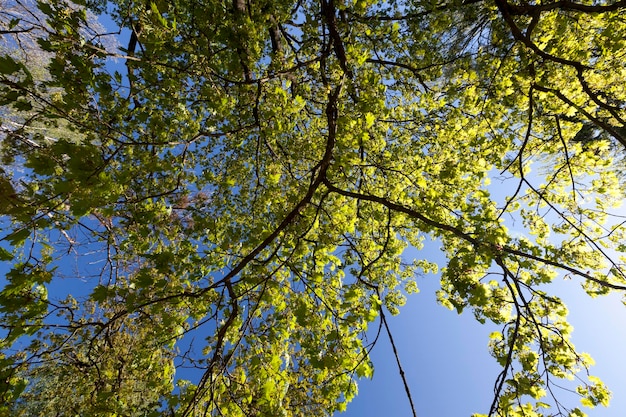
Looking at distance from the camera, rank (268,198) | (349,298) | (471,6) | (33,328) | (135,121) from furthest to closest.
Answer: (268,198)
(471,6)
(135,121)
(349,298)
(33,328)

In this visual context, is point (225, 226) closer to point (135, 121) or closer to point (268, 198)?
point (268, 198)

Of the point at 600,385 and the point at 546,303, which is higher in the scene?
the point at 546,303

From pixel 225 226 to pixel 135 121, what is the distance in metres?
2.21

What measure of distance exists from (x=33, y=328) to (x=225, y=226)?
346 centimetres

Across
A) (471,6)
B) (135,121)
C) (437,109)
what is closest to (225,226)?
(135,121)

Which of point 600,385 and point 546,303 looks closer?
point 600,385

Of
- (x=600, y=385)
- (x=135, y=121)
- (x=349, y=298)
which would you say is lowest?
(x=600, y=385)

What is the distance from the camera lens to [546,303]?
12.6 ft

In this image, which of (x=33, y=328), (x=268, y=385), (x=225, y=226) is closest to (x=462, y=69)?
(x=225, y=226)

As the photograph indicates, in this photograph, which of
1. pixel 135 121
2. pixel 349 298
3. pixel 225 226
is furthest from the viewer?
pixel 225 226

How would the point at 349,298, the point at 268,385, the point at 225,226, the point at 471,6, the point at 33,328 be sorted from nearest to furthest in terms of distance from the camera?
the point at 33,328, the point at 268,385, the point at 349,298, the point at 471,6, the point at 225,226

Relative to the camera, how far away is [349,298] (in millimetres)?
3717

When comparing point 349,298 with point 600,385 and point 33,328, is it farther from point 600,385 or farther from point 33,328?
point 33,328

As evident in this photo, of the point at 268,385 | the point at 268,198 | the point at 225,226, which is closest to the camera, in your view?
the point at 268,385
